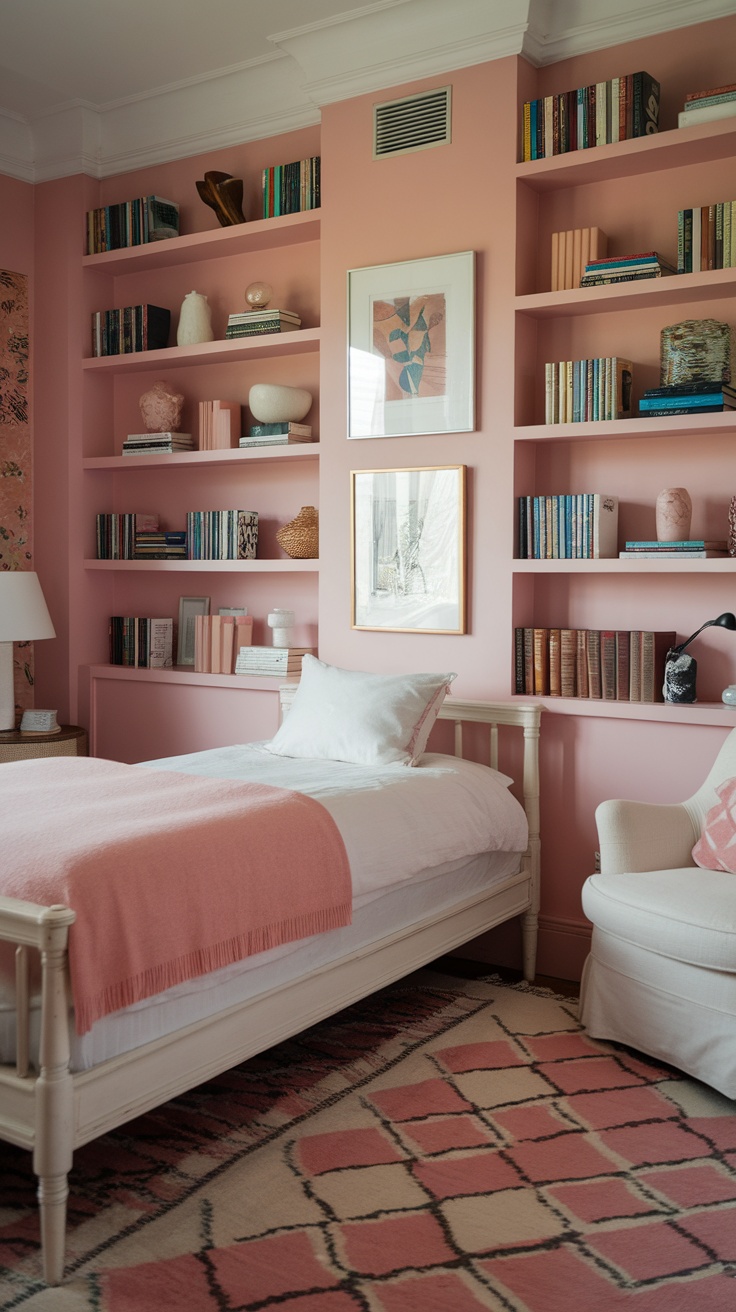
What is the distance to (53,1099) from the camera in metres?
1.86

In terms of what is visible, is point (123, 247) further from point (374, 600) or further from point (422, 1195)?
point (422, 1195)

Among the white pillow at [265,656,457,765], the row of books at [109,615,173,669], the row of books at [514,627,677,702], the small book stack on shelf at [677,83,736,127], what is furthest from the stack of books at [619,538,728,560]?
the row of books at [109,615,173,669]

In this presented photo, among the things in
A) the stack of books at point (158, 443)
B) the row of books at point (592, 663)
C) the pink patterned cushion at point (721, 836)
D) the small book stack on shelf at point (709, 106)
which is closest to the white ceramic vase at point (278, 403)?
the stack of books at point (158, 443)

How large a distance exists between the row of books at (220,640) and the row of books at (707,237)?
1.96 m

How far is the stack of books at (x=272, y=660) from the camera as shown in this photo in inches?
156

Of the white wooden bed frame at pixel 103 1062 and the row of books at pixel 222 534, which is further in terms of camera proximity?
the row of books at pixel 222 534

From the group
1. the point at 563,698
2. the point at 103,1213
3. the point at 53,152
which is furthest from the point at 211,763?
the point at 53,152

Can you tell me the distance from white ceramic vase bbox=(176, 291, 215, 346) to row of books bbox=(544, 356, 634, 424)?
1442 millimetres

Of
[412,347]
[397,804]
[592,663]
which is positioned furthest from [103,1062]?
[412,347]

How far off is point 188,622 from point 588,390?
190cm

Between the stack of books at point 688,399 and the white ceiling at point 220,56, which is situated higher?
the white ceiling at point 220,56

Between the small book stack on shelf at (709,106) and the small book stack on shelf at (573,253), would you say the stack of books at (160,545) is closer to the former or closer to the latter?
the small book stack on shelf at (573,253)

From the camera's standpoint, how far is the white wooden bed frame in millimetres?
1856

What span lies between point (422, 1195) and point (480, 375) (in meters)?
2.36
